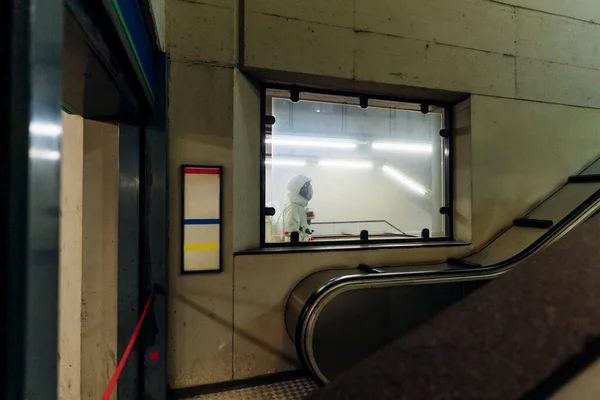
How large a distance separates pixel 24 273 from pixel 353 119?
3045 mm

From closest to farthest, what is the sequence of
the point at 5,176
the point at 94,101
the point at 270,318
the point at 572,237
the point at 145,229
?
the point at 5,176 → the point at 572,237 → the point at 94,101 → the point at 145,229 → the point at 270,318

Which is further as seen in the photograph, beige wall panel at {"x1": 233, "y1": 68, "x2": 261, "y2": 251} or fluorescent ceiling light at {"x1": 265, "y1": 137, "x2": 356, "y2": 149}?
fluorescent ceiling light at {"x1": 265, "y1": 137, "x2": 356, "y2": 149}

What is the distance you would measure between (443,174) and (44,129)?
11.3 ft

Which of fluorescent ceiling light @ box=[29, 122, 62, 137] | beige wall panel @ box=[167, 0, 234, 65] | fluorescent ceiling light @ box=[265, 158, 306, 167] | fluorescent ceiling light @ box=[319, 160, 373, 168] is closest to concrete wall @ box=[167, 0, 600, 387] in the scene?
beige wall panel @ box=[167, 0, 234, 65]

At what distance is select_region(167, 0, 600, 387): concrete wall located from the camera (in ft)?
7.85

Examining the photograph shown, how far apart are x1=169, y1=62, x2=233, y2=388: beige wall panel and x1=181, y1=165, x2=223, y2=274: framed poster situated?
1.6 inches

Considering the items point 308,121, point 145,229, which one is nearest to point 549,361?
point 145,229

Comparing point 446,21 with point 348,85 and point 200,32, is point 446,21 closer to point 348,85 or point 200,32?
point 348,85

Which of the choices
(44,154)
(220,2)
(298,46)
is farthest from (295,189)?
(44,154)

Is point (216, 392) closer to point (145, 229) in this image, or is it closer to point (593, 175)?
point (145, 229)

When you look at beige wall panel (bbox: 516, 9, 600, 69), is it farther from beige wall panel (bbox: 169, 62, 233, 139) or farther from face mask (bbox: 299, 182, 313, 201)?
beige wall panel (bbox: 169, 62, 233, 139)

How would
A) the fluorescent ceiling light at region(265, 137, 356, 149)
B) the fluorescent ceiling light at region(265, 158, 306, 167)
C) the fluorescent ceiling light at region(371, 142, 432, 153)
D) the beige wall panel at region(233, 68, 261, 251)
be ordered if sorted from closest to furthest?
1. the beige wall panel at region(233, 68, 261, 251)
2. the fluorescent ceiling light at region(265, 158, 306, 167)
3. the fluorescent ceiling light at region(265, 137, 356, 149)
4. the fluorescent ceiling light at region(371, 142, 432, 153)

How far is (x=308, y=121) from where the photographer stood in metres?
3.16

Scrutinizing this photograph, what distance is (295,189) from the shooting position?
3.00 metres
